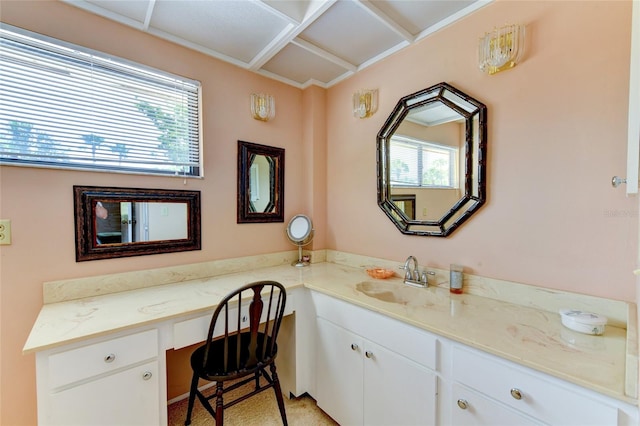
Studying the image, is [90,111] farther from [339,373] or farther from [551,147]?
[551,147]

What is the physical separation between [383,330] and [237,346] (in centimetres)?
71

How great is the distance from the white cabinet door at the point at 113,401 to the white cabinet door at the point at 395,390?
1007 millimetres

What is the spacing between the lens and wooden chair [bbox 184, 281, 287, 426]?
1348 mm

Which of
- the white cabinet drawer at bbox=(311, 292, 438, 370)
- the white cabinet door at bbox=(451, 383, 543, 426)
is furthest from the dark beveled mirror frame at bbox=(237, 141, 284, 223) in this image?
the white cabinet door at bbox=(451, 383, 543, 426)

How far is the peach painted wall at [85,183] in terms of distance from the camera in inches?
53.9

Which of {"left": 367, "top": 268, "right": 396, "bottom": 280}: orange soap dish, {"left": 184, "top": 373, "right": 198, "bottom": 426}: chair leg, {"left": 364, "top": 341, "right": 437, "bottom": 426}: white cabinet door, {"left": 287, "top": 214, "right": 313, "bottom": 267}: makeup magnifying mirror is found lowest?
{"left": 184, "top": 373, "right": 198, "bottom": 426}: chair leg

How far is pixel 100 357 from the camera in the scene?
1.14 m

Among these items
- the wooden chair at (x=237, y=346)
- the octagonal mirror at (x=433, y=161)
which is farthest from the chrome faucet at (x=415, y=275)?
the wooden chair at (x=237, y=346)

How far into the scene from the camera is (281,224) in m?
2.38

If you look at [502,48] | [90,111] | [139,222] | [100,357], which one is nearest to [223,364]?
[100,357]

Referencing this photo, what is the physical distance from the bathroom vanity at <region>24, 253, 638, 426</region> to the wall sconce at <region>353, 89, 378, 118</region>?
1250mm

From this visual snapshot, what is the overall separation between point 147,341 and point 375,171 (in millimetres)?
1703

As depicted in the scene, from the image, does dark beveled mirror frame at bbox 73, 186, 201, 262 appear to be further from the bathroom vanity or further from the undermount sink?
the undermount sink

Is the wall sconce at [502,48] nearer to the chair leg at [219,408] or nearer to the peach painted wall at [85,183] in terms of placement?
the peach painted wall at [85,183]
